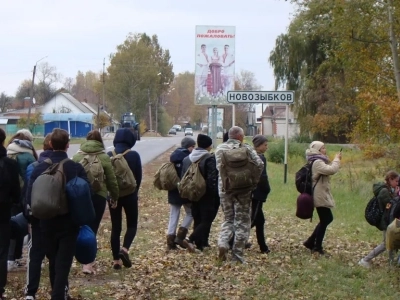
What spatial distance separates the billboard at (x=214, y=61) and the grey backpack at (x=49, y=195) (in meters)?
20.6

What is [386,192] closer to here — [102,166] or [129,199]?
[129,199]

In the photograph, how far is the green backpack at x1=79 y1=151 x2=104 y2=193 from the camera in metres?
8.51

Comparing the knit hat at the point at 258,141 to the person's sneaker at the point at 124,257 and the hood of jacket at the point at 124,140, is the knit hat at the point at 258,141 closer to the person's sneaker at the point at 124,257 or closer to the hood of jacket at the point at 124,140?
the hood of jacket at the point at 124,140

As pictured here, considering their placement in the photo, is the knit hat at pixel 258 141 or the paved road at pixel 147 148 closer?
the knit hat at pixel 258 141

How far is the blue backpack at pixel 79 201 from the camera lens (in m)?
6.69

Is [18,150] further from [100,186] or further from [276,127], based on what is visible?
[276,127]

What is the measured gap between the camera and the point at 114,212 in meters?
9.50

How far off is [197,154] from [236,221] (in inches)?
50.9

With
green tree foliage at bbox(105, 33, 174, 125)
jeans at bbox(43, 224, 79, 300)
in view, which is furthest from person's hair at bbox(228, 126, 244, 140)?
green tree foliage at bbox(105, 33, 174, 125)

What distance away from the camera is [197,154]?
34.1 ft

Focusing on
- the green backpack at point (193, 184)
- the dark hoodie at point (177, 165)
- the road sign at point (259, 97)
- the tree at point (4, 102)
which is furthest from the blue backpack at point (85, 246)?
the tree at point (4, 102)

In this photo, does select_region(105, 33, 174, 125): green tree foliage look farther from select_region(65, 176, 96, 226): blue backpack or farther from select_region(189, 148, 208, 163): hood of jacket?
select_region(65, 176, 96, 226): blue backpack

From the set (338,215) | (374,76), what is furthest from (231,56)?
(338,215)

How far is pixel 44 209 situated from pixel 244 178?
3338 mm
